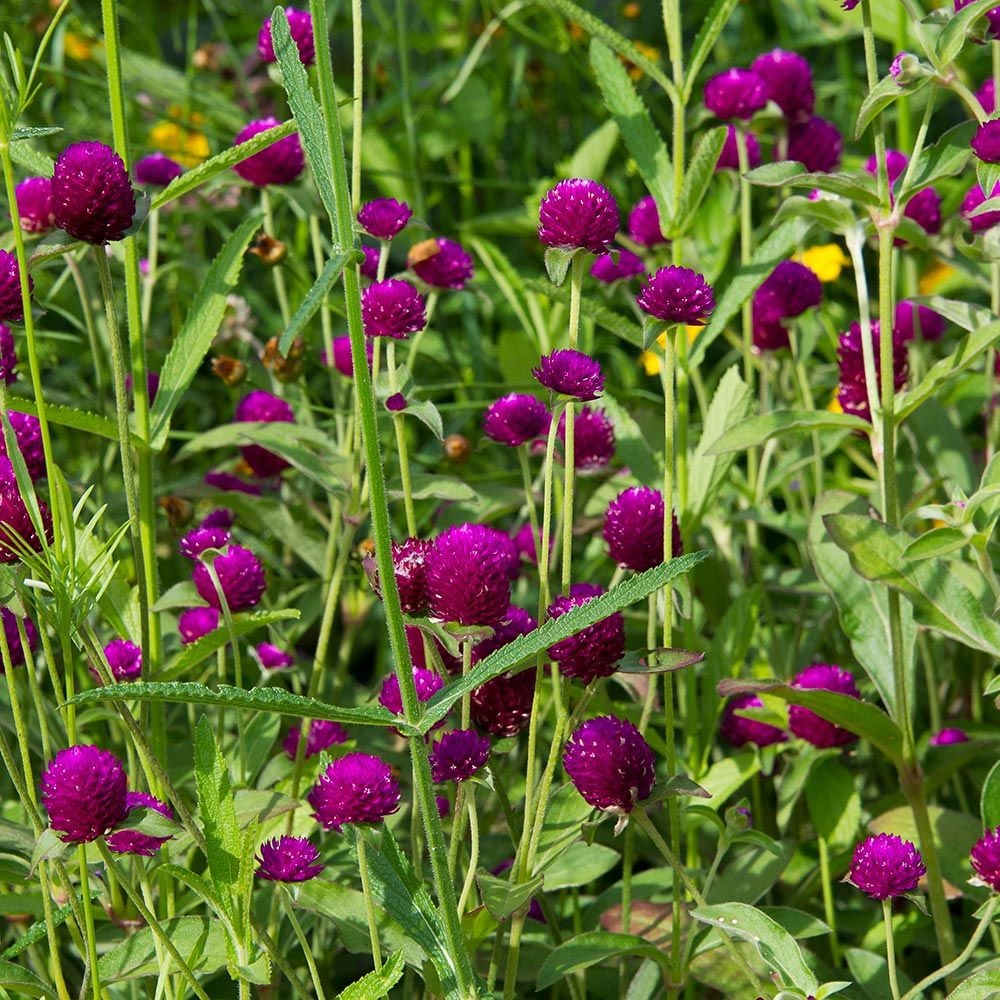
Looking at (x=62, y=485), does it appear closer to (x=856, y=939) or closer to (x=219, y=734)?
(x=219, y=734)

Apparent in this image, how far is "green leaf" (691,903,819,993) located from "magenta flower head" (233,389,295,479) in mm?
744

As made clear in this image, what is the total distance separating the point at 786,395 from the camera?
1895mm

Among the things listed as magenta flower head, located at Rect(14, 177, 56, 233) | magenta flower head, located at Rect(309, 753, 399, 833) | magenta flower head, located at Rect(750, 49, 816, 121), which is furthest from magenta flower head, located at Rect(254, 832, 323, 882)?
magenta flower head, located at Rect(750, 49, 816, 121)

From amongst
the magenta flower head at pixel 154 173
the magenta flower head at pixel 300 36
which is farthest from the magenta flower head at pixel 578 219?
the magenta flower head at pixel 154 173

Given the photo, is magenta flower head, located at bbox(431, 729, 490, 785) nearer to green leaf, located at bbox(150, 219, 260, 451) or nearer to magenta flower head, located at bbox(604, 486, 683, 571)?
magenta flower head, located at bbox(604, 486, 683, 571)

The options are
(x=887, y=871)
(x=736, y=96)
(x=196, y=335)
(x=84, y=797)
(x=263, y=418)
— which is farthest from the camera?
(x=736, y=96)

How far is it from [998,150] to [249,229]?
2.25 ft

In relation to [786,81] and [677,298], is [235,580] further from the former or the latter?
[786,81]

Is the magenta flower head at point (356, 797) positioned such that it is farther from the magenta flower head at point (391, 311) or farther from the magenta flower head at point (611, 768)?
the magenta flower head at point (391, 311)

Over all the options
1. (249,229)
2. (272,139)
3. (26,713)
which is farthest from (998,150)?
(26,713)

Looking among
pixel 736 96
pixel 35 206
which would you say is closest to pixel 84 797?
pixel 35 206

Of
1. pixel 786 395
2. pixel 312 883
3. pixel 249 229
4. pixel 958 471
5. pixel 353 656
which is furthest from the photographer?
pixel 353 656

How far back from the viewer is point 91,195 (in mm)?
1104

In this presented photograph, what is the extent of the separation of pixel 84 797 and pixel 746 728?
0.72 meters
